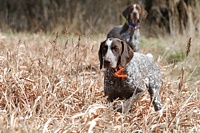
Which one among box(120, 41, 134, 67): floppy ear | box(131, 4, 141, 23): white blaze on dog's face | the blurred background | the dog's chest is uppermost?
box(131, 4, 141, 23): white blaze on dog's face

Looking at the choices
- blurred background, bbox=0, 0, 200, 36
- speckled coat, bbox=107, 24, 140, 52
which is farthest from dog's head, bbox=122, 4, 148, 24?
blurred background, bbox=0, 0, 200, 36

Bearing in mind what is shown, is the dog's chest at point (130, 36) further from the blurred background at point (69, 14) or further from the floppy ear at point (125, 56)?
the blurred background at point (69, 14)

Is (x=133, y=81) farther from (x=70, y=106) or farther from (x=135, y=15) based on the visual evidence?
(x=135, y=15)

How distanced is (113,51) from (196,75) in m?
3.49

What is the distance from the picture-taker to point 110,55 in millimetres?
3971

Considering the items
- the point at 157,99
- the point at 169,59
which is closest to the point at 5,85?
Answer: the point at 157,99

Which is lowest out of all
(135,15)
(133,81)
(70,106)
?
(70,106)

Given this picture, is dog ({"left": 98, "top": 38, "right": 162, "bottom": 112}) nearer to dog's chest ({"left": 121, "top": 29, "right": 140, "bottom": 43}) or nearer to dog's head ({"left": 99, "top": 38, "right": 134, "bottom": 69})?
dog's head ({"left": 99, "top": 38, "right": 134, "bottom": 69})

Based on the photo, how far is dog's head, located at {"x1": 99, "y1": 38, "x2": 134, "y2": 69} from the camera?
396 cm

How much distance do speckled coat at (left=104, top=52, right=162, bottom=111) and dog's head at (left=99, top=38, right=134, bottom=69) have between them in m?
0.12

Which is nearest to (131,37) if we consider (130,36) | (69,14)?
(130,36)

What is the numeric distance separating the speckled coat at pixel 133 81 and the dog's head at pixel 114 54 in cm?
12

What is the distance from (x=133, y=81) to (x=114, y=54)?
1.10 feet

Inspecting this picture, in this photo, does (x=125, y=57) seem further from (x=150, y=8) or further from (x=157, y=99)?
(x=150, y=8)
